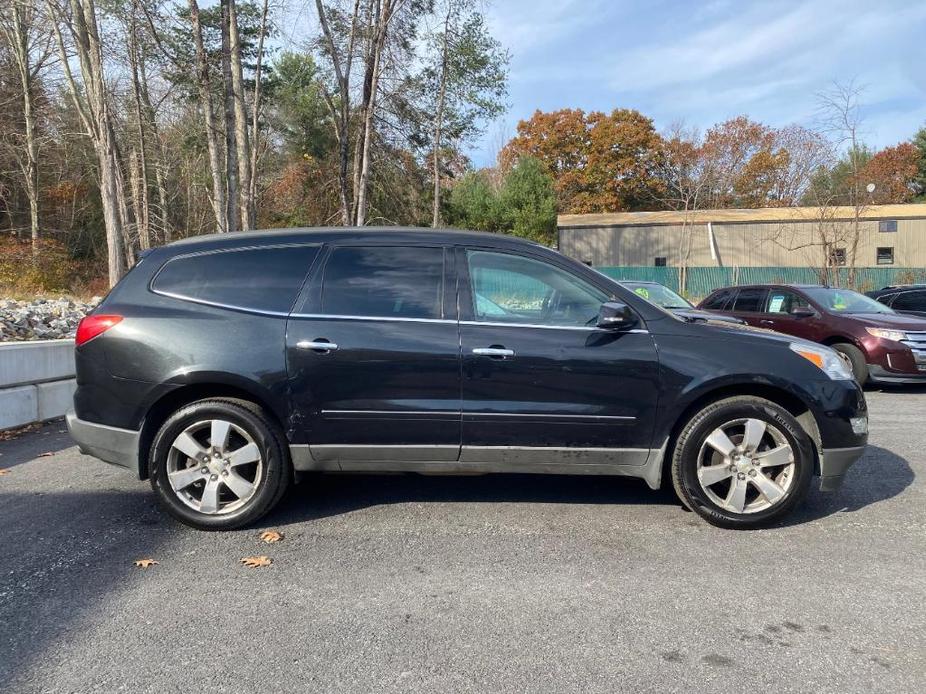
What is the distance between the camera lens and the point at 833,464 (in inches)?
160

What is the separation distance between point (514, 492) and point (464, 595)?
5.30 feet

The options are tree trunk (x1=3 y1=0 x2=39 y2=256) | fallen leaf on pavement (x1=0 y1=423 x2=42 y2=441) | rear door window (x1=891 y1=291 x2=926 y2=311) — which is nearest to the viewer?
fallen leaf on pavement (x1=0 y1=423 x2=42 y2=441)

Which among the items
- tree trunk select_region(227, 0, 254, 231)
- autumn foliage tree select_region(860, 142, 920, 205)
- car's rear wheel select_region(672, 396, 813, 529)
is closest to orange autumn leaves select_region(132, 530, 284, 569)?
car's rear wheel select_region(672, 396, 813, 529)

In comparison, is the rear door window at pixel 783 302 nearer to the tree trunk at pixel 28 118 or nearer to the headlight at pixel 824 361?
the headlight at pixel 824 361

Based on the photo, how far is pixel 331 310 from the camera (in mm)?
4082

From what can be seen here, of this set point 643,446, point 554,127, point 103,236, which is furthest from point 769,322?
point 554,127

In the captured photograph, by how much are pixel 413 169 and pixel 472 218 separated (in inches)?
390

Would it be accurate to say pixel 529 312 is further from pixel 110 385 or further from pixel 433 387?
pixel 110 385

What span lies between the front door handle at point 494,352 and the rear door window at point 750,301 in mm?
8271

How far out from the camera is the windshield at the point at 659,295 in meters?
10.1

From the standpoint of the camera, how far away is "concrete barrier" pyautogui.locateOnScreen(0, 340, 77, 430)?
21.4ft

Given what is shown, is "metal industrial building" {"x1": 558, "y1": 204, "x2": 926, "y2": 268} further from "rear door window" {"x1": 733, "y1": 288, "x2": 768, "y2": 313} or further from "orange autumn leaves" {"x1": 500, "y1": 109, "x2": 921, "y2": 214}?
"rear door window" {"x1": 733, "y1": 288, "x2": 768, "y2": 313}

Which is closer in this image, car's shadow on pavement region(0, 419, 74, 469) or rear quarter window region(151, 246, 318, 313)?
rear quarter window region(151, 246, 318, 313)

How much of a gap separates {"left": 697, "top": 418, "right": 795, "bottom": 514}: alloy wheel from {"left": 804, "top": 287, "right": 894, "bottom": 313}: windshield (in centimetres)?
678
